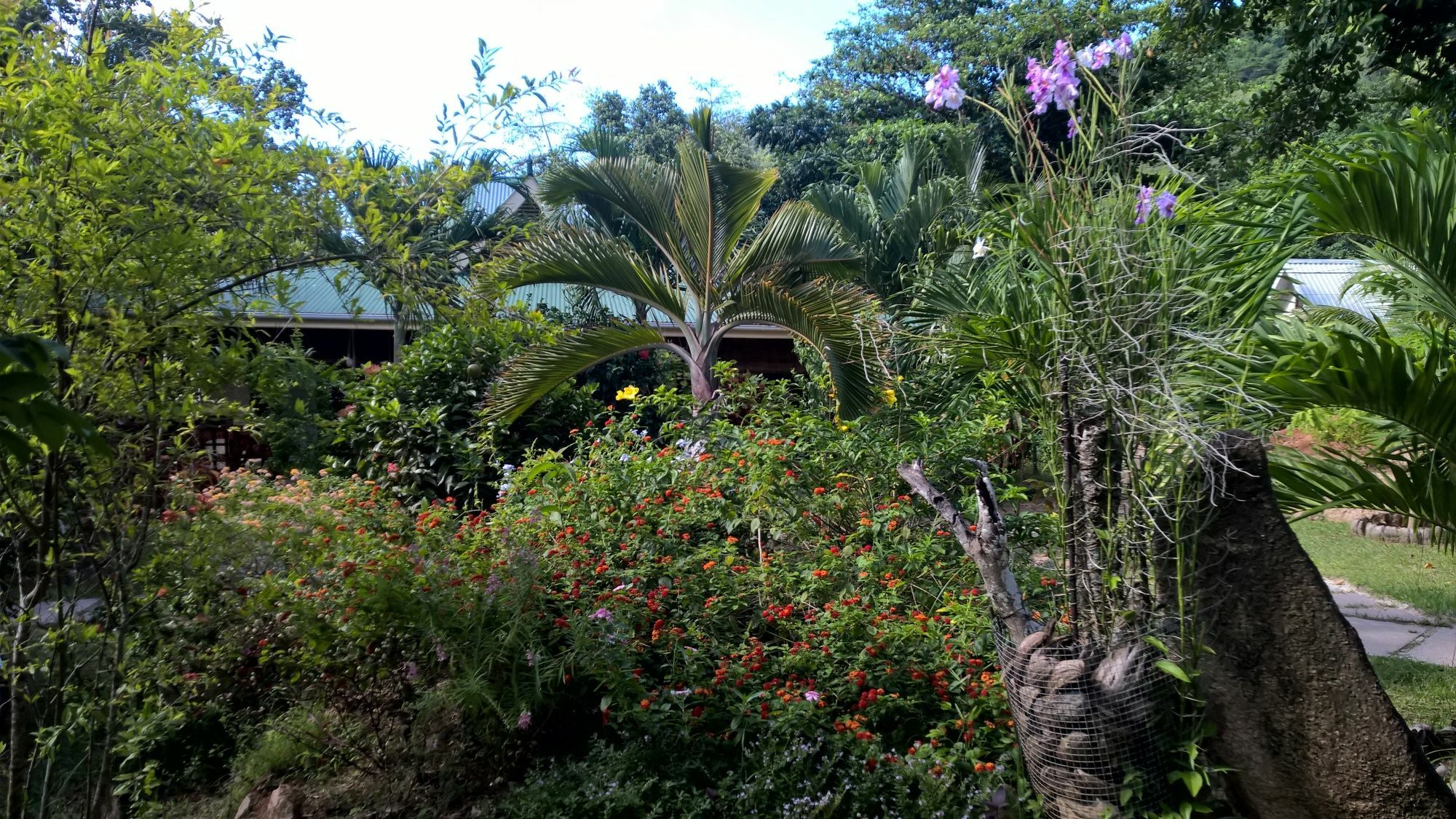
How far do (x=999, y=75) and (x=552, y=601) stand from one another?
8.56 feet

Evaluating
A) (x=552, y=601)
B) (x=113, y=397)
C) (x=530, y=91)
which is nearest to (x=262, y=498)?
(x=552, y=601)

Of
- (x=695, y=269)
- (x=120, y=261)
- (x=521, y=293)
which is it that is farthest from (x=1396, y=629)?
(x=521, y=293)

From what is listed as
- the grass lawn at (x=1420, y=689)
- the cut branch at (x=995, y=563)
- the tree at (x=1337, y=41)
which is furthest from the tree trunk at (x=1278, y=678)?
the tree at (x=1337, y=41)

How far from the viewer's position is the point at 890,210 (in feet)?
42.9

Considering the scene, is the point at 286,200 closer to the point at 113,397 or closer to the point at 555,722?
the point at 113,397

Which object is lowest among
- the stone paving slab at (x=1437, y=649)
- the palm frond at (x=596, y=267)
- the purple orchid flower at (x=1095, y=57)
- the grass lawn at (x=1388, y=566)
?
the stone paving slab at (x=1437, y=649)

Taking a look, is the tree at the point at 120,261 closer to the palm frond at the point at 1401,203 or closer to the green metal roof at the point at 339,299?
the green metal roof at the point at 339,299

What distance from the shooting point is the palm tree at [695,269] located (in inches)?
281

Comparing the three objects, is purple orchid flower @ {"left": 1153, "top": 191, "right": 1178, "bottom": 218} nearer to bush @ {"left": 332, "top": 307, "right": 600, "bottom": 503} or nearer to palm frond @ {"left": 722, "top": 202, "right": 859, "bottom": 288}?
bush @ {"left": 332, "top": 307, "right": 600, "bottom": 503}

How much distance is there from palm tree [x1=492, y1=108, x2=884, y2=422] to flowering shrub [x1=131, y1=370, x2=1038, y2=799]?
7.08 feet

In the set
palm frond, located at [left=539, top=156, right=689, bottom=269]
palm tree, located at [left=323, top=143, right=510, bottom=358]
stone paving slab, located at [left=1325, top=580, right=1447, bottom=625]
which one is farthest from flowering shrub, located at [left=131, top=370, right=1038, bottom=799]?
palm frond, located at [left=539, top=156, right=689, bottom=269]

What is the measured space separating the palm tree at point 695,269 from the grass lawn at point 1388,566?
370 centimetres

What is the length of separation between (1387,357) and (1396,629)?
13.1 ft

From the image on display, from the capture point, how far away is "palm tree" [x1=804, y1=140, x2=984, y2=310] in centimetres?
1138
